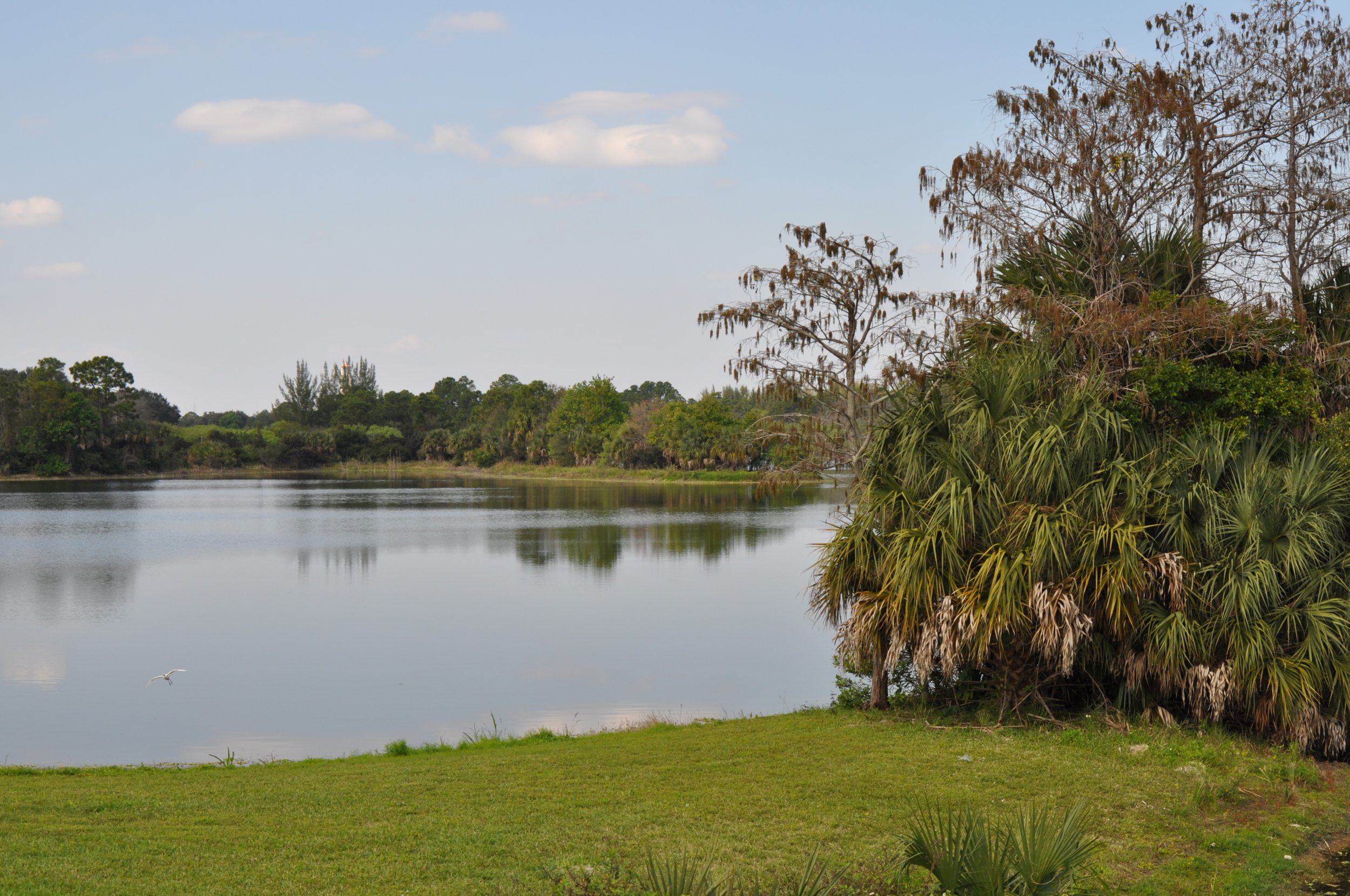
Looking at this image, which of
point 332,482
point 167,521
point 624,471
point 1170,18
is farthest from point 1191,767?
point 332,482

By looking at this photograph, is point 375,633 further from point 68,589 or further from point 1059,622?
point 1059,622

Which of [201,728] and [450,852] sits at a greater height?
[450,852]

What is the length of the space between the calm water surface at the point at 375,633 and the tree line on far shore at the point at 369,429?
38.3m

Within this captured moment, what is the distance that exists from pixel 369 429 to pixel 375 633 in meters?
105

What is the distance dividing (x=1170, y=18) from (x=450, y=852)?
1482 centimetres

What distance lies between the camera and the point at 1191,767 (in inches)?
319

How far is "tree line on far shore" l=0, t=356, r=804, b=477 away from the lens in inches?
3376

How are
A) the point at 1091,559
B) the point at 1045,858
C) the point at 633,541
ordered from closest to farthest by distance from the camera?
the point at 1045,858
the point at 1091,559
the point at 633,541

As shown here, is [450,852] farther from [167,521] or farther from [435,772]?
[167,521]

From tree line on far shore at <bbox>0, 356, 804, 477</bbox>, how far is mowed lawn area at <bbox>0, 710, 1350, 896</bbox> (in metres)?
61.0

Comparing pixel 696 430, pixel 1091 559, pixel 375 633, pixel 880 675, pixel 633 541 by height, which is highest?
pixel 696 430

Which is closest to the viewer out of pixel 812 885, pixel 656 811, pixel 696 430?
pixel 812 885

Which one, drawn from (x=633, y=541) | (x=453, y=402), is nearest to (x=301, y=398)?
(x=453, y=402)

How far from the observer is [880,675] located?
11000 mm
